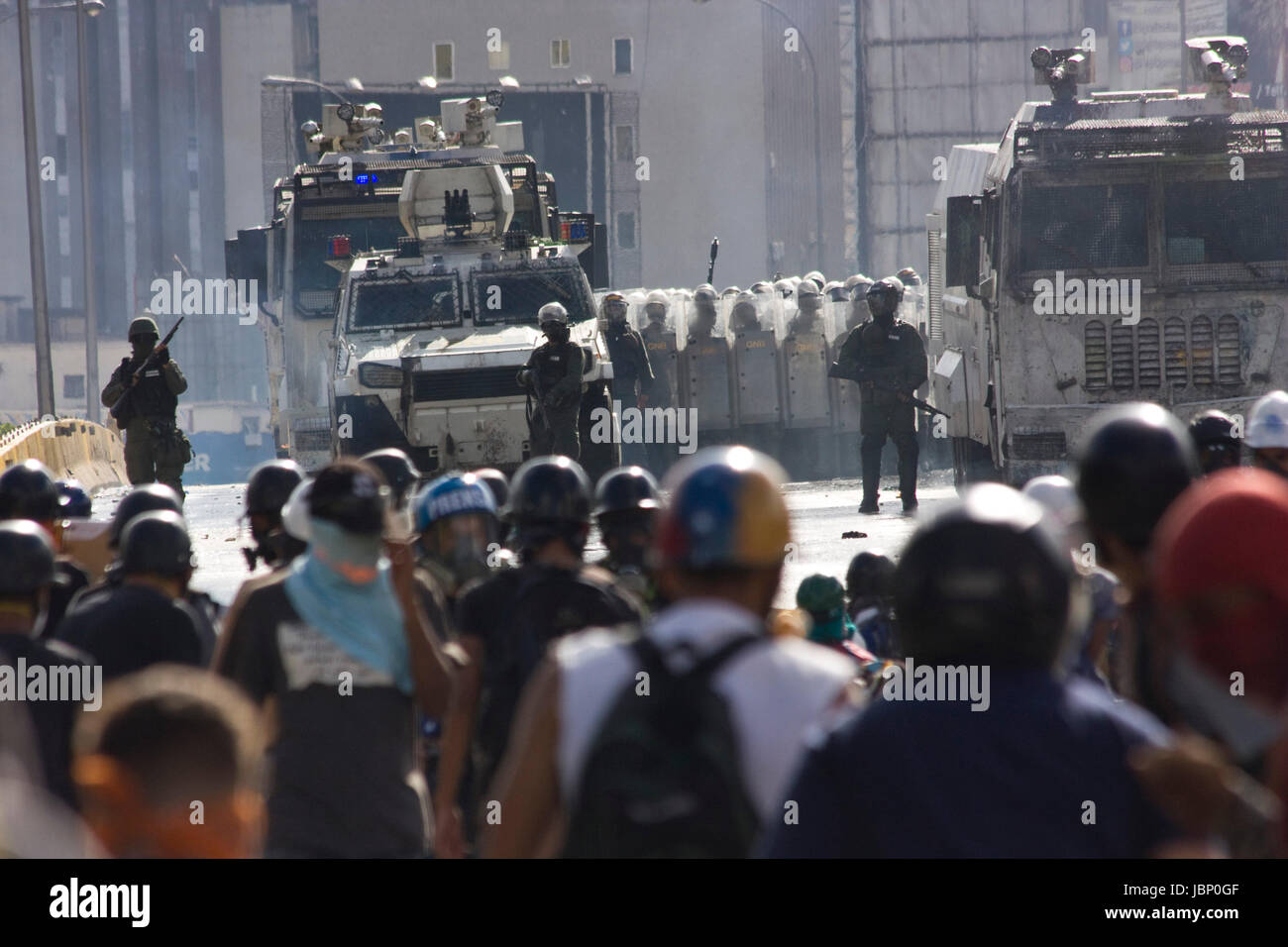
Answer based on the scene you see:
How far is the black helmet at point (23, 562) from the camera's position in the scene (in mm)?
4402

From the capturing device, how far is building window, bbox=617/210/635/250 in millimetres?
54719

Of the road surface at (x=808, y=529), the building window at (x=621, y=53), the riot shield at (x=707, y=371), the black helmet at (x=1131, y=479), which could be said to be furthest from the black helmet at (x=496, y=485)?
the building window at (x=621, y=53)

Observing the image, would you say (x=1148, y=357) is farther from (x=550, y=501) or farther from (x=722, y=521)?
(x=722, y=521)

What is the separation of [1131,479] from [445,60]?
5440 cm

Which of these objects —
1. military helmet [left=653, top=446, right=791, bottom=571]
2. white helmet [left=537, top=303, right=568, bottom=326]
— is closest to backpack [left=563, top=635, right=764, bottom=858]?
military helmet [left=653, top=446, right=791, bottom=571]

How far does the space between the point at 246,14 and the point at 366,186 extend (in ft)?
138

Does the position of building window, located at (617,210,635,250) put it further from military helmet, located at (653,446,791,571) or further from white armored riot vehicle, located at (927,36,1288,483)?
military helmet, located at (653,446,791,571)

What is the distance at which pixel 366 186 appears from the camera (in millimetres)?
18344

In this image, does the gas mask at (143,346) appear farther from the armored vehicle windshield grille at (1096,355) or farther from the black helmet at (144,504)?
the black helmet at (144,504)

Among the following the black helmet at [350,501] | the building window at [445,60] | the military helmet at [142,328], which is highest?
the building window at [445,60]

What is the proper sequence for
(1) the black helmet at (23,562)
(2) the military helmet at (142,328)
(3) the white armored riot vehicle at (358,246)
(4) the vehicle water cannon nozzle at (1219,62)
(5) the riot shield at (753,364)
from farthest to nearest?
1. (5) the riot shield at (753,364)
2. (3) the white armored riot vehicle at (358,246)
3. (4) the vehicle water cannon nozzle at (1219,62)
4. (2) the military helmet at (142,328)
5. (1) the black helmet at (23,562)

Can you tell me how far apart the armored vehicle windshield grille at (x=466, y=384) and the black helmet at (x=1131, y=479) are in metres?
11.3

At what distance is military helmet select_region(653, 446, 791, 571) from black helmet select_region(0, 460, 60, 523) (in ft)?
12.4

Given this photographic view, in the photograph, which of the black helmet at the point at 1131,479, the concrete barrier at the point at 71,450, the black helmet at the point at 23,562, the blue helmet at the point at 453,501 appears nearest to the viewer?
the black helmet at the point at 1131,479
